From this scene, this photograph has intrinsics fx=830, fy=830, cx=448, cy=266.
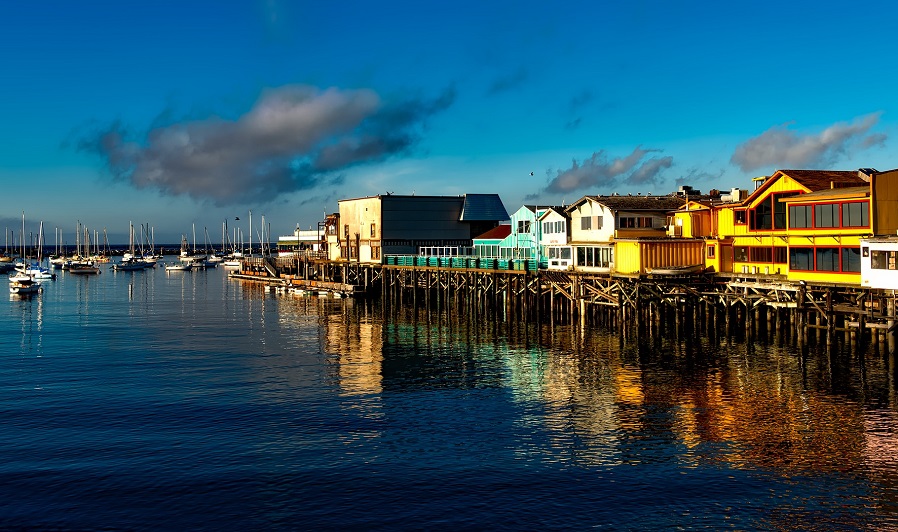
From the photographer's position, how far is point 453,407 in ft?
135

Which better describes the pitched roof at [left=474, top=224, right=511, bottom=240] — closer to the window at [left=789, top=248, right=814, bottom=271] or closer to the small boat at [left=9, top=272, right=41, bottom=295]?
the window at [left=789, top=248, right=814, bottom=271]

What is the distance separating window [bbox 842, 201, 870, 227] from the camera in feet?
177

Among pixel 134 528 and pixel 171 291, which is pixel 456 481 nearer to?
pixel 134 528

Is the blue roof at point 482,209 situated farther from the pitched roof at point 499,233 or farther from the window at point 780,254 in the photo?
the window at point 780,254

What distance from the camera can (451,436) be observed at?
3572cm

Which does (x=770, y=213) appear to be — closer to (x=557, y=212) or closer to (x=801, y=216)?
(x=801, y=216)

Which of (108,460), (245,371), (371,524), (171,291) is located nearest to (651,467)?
(371,524)

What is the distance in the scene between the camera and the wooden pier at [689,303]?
176 feet

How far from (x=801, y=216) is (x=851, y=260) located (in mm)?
5855

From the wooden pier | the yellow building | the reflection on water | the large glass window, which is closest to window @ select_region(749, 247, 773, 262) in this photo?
the yellow building

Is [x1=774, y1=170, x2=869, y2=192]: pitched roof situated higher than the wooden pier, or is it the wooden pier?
[x1=774, y1=170, x2=869, y2=192]: pitched roof

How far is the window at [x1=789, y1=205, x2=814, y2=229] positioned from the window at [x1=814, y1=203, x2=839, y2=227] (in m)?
0.42

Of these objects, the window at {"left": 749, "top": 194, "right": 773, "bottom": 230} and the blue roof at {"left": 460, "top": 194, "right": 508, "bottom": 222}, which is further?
the blue roof at {"left": 460, "top": 194, "right": 508, "bottom": 222}

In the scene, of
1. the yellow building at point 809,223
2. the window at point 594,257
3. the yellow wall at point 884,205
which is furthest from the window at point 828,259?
the window at point 594,257
